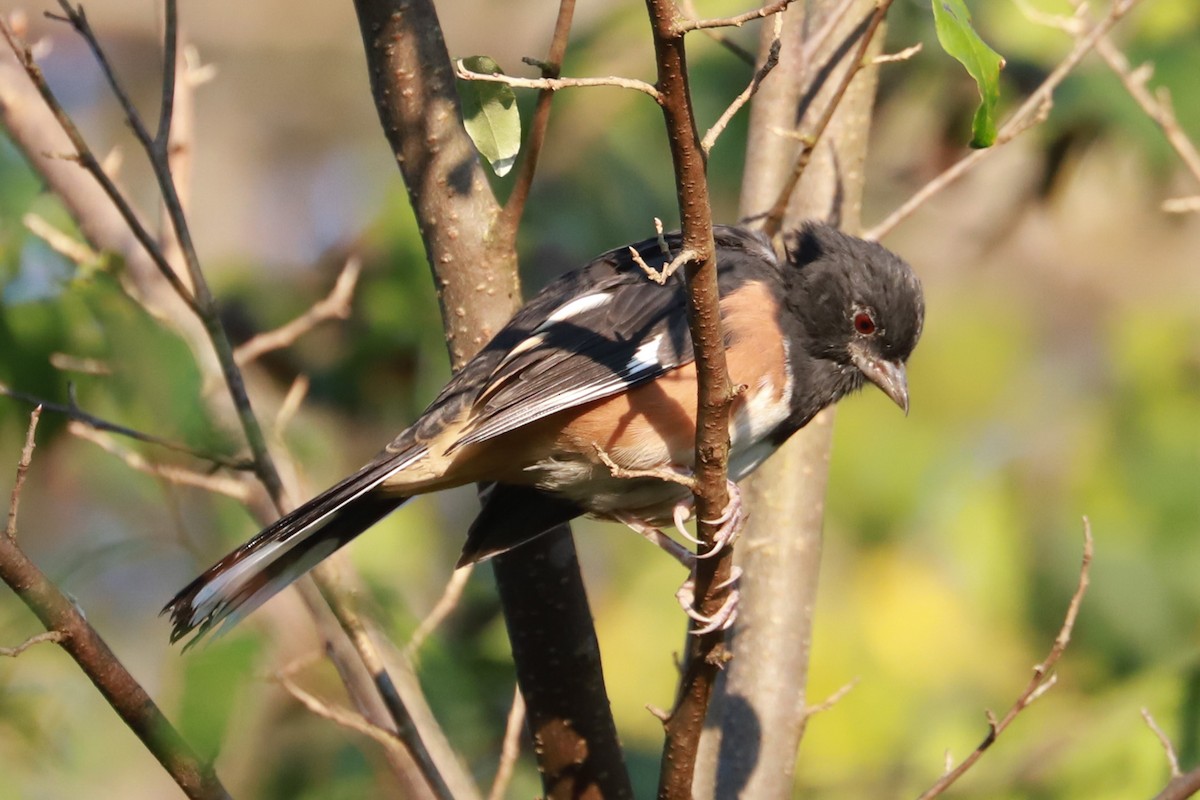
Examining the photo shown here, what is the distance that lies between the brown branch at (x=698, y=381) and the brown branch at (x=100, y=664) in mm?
766

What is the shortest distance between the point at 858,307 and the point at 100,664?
175 cm

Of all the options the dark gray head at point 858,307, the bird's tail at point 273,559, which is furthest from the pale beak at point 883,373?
the bird's tail at point 273,559

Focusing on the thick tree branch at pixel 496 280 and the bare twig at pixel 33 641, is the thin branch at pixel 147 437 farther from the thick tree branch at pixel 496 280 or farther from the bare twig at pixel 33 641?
the thick tree branch at pixel 496 280

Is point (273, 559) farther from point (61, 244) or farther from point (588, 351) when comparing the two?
point (61, 244)

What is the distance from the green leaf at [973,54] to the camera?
5.30ft

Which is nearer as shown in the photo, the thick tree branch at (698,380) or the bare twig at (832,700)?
the thick tree branch at (698,380)

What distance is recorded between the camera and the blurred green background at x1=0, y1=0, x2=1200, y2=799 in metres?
2.87

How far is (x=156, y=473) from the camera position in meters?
2.51

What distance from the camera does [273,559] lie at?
248cm

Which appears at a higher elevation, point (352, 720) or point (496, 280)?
point (496, 280)

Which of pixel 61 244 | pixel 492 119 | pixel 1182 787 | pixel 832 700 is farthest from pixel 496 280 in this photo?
pixel 1182 787

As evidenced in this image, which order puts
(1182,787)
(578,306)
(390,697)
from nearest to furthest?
(1182,787)
(390,697)
(578,306)

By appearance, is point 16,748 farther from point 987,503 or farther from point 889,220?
point 987,503

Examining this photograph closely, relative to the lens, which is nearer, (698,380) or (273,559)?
(698,380)
